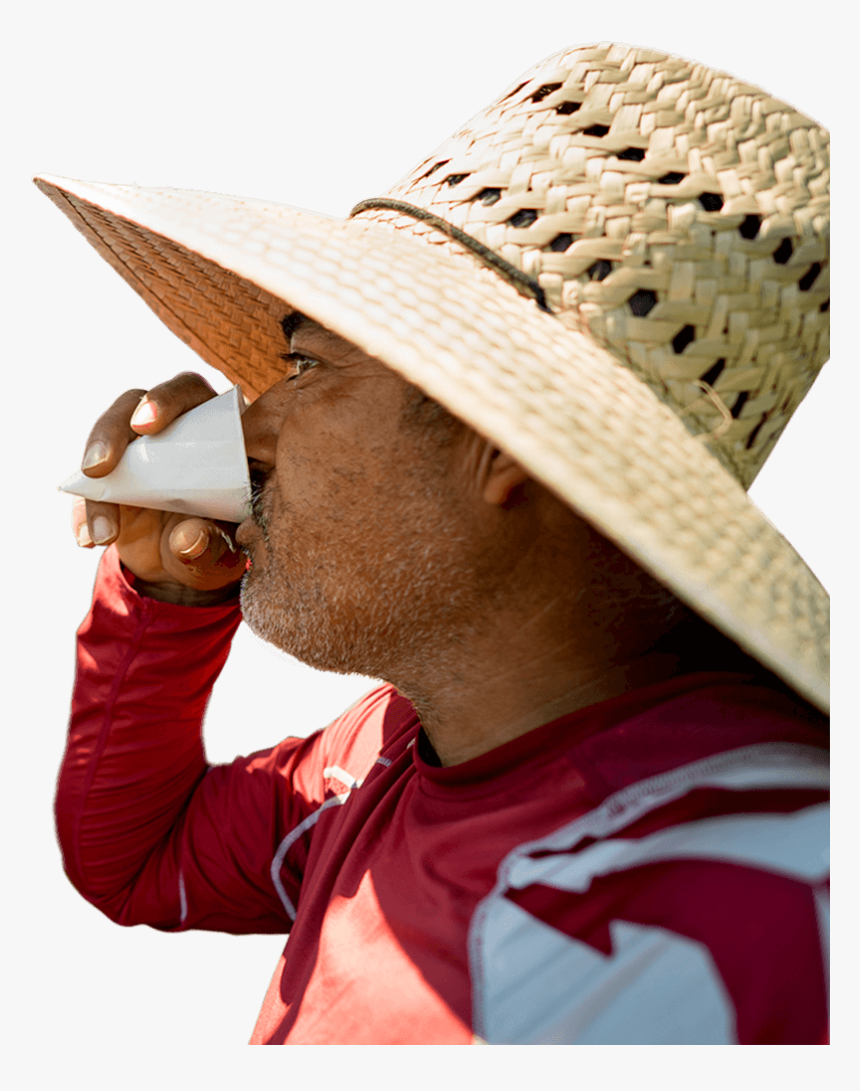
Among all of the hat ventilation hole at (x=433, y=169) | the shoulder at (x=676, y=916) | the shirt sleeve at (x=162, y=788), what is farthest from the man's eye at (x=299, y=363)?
the shoulder at (x=676, y=916)

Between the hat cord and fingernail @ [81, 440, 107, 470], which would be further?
fingernail @ [81, 440, 107, 470]

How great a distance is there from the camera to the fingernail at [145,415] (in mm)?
1014

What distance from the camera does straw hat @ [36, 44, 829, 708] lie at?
625 mm

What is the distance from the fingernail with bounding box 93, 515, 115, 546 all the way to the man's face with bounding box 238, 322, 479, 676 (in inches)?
11.8

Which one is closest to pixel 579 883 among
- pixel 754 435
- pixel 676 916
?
pixel 676 916

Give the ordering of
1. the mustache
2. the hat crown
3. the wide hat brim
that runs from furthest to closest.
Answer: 1. the mustache
2. the hat crown
3. the wide hat brim

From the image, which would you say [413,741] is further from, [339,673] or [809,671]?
[809,671]

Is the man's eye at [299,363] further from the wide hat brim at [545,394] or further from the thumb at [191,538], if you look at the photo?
the thumb at [191,538]

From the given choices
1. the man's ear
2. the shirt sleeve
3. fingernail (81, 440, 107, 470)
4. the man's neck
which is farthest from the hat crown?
the shirt sleeve

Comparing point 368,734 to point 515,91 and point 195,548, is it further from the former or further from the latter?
point 515,91

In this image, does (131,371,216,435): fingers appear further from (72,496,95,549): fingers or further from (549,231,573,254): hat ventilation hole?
(549,231,573,254): hat ventilation hole

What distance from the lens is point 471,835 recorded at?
0.82 metres

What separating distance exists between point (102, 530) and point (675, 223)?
88cm

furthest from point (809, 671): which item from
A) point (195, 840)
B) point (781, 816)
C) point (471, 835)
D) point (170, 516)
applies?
point (195, 840)
